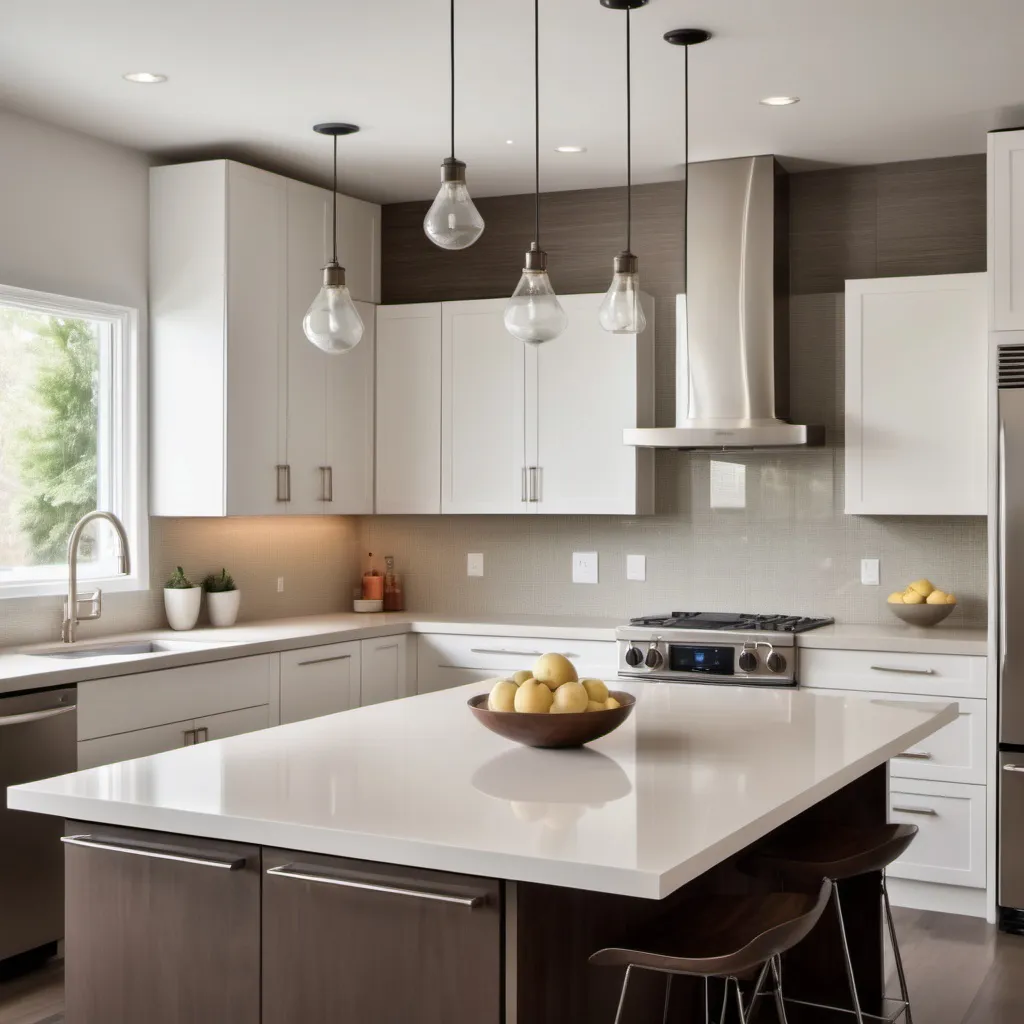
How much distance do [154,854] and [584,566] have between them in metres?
3.50

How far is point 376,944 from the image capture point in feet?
6.58

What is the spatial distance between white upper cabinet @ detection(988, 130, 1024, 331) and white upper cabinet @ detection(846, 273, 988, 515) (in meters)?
0.27

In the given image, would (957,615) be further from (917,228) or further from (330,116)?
(330,116)

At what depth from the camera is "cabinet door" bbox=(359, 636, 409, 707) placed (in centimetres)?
500

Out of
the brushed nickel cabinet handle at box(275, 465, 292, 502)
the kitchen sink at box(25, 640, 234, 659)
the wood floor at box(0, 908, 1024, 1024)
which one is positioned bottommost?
the wood floor at box(0, 908, 1024, 1024)

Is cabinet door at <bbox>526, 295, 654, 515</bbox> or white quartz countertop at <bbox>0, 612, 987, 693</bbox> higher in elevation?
cabinet door at <bbox>526, 295, 654, 515</bbox>

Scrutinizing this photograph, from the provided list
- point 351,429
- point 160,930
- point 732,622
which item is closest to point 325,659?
point 351,429

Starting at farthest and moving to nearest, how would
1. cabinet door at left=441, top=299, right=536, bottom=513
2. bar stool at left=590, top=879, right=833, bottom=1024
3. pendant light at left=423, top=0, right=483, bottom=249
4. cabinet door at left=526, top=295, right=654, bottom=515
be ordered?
cabinet door at left=441, top=299, right=536, bottom=513 → cabinet door at left=526, top=295, right=654, bottom=515 → pendant light at left=423, top=0, right=483, bottom=249 → bar stool at left=590, top=879, right=833, bottom=1024

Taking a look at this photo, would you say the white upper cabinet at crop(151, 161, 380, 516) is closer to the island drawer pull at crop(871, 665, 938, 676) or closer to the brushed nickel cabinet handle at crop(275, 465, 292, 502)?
the brushed nickel cabinet handle at crop(275, 465, 292, 502)

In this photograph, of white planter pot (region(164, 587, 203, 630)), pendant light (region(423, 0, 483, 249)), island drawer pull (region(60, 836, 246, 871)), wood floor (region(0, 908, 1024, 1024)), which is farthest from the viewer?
white planter pot (region(164, 587, 203, 630))

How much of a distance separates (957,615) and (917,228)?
1.48 meters

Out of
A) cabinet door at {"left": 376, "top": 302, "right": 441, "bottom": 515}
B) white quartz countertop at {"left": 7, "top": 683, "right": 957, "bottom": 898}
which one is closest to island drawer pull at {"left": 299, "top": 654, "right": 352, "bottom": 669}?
cabinet door at {"left": 376, "top": 302, "right": 441, "bottom": 515}

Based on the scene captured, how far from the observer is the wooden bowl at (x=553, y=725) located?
8.42 ft

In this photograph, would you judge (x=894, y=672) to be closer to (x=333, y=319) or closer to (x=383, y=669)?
(x=383, y=669)
